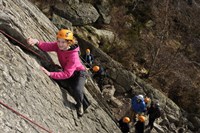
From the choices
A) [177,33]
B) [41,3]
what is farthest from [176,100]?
[41,3]

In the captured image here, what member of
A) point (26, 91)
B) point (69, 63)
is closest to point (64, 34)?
point (69, 63)

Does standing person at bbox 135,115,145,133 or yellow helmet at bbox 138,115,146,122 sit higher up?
yellow helmet at bbox 138,115,146,122

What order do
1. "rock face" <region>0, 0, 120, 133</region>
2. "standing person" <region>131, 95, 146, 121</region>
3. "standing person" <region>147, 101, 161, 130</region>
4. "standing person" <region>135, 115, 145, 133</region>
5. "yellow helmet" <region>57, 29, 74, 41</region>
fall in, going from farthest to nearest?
"standing person" <region>147, 101, 161, 130</region> → "standing person" <region>135, 115, 145, 133</region> → "standing person" <region>131, 95, 146, 121</region> → "yellow helmet" <region>57, 29, 74, 41</region> → "rock face" <region>0, 0, 120, 133</region>

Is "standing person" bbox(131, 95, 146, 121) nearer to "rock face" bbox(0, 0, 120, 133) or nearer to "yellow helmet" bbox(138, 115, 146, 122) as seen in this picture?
"yellow helmet" bbox(138, 115, 146, 122)

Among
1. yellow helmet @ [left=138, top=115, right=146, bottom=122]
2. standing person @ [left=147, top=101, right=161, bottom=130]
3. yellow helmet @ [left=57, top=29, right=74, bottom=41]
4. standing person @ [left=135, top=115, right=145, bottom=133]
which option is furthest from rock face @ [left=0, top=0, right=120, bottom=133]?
standing person @ [left=147, top=101, right=161, bottom=130]

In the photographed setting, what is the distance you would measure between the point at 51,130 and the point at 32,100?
0.74 metres

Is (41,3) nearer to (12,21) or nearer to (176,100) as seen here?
(176,100)

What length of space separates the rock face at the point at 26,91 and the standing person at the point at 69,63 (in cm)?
22

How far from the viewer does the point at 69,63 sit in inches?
282

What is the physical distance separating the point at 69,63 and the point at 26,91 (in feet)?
5.25

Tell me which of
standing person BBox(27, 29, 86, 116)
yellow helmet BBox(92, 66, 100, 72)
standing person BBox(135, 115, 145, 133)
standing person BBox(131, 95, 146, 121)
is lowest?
standing person BBox(135, 115, 145, 133)

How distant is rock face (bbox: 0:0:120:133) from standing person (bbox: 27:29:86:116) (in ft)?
0.73

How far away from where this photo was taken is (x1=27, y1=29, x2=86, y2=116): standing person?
22.6 feet

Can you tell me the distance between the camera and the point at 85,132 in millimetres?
7562
